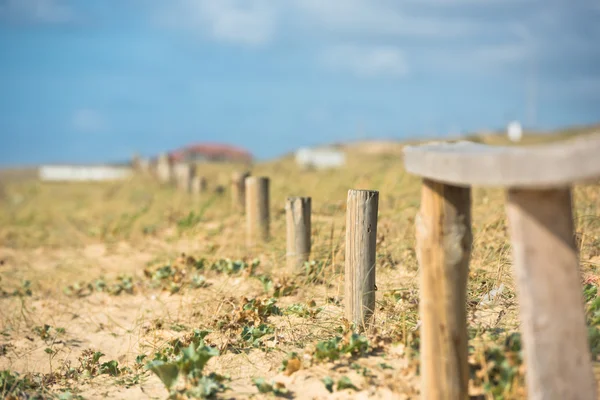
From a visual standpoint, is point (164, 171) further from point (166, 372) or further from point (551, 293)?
point (551, 293)

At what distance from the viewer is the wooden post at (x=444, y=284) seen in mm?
3084

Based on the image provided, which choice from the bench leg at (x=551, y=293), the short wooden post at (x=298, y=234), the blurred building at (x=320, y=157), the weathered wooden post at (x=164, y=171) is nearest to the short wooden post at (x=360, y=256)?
the short wooden post at (x=298, y=234)

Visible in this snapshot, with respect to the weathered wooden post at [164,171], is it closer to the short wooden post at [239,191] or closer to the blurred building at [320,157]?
the blurred building at [320,157]

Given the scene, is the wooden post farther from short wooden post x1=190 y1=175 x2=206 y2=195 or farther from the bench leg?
short wooden post x1=190 y1=175 x2=206 y2=195

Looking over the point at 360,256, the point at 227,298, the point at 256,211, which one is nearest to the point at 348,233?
the point at 360,256

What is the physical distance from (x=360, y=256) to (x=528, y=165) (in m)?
2.20

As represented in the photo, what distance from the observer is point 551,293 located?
262 centimetres

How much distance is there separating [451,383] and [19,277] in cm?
636

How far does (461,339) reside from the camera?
316 cm

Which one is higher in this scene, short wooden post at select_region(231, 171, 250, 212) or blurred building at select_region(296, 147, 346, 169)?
blurred building at select_region(296, 147, 346, 169)

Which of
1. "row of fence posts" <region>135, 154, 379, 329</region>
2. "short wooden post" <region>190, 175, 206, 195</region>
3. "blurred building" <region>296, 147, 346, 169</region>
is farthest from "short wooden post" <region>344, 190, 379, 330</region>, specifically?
"blurred building" <region>296, 147, 346, 169</region>

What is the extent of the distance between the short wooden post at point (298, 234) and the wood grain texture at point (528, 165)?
3424 mm

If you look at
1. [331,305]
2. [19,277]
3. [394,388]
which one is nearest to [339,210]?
[331,305]

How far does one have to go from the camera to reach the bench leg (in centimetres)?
261
